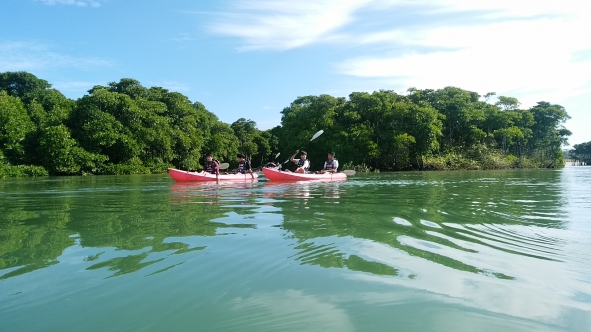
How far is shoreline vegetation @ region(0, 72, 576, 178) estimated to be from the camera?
28.6 m

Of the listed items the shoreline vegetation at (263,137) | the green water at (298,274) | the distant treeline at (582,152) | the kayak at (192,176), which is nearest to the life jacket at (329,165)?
the kayak at (192,176)

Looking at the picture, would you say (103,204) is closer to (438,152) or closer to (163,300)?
(163,300)

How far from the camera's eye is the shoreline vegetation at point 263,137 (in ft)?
93.8

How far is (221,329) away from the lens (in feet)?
6.66

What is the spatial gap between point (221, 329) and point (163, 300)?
531mm

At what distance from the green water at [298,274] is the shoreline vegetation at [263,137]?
1003 inches

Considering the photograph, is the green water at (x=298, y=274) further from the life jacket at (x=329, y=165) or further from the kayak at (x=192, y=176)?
the life jacket at (x=329, y=165)

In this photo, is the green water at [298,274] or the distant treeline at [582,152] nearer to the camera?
the green water at [298,274]

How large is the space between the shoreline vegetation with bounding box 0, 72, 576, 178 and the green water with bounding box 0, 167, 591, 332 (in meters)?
25.5

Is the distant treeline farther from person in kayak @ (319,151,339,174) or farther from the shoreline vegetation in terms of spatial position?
person in kayak @ (319,151,339,174)

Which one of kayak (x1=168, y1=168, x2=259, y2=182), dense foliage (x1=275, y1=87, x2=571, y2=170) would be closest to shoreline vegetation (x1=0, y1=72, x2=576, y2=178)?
dense foliage (x1=275, y1=87, x2=571, y2=170)

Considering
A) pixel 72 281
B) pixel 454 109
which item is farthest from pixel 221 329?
pixel 454 109

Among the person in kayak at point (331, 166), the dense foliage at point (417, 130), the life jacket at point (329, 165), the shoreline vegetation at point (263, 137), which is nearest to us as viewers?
the person in kayak at point (331, 166)

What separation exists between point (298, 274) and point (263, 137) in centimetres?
4765
